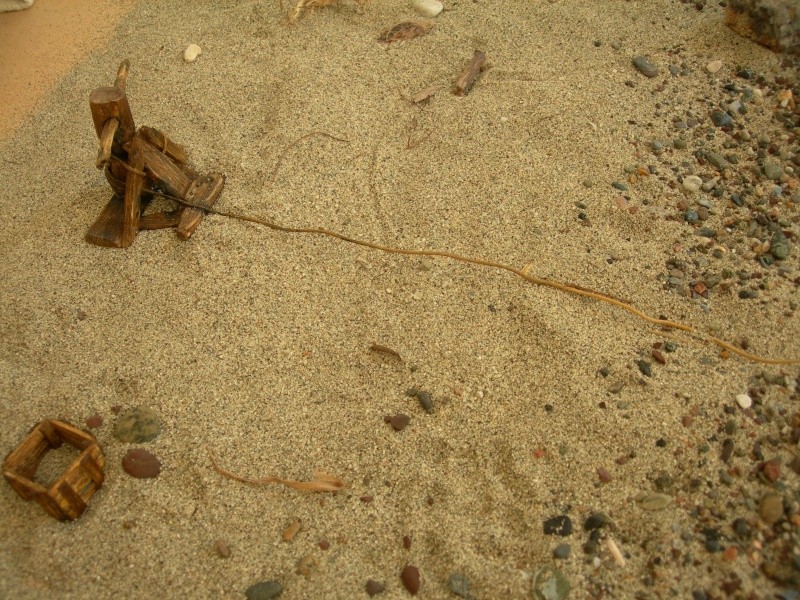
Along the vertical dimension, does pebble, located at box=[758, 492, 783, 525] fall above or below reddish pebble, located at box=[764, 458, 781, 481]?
below

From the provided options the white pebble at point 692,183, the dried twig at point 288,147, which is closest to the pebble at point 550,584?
the white pebble at point 692,183

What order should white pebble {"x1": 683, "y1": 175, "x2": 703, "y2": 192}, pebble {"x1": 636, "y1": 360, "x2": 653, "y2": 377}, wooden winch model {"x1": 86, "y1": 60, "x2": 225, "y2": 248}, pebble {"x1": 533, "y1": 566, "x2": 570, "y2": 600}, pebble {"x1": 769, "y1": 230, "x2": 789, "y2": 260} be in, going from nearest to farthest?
1. pebble {"x1": 533, "y1": 566, "x2": 570, "y2": 600}
2. pebble {"x1": 636, "y1": 360, "x2": 653, "y2": 377}
3. wooden winch model {"x1": 86, "y1": 60, "x2": 225, "y2": 248}
4. pebble {"x1": 769, "y1": 230, "x2": 789, "y2": 260}
5. white pebble {"x1": 683, "y1": 175, "x2": 703, "y2": 192}

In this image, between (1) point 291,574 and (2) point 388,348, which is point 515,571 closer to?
(1) point 291,574

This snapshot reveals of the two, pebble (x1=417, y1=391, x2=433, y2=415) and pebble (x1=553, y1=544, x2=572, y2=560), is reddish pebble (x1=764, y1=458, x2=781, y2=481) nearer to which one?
pebble (x1=553, y1=544, x2=572, y2=560)

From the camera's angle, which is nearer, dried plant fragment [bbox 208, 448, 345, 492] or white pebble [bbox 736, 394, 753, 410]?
dried plant fragment [bbox 208, 448, 345, 492]

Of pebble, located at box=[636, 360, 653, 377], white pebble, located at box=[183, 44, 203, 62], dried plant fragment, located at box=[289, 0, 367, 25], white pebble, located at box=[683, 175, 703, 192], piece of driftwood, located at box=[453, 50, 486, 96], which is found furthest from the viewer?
dried plant fragment, located at box=[289, 0, 367, 25]

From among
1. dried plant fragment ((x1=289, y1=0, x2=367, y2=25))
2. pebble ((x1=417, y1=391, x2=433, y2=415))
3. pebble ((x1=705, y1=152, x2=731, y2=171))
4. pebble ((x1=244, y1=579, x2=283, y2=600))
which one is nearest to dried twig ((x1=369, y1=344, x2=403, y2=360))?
pebble ((x1=417, y1=391, x2=433, y2=415))
